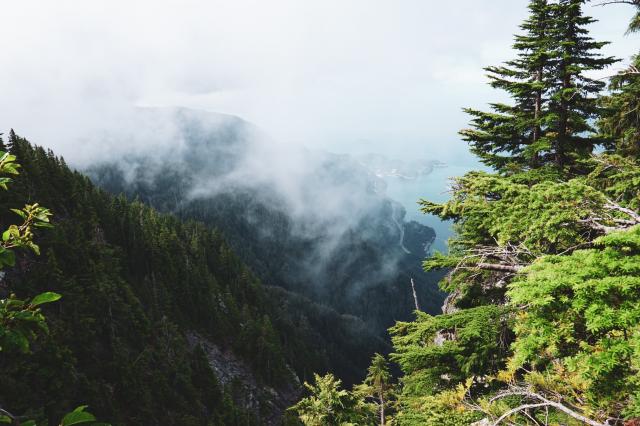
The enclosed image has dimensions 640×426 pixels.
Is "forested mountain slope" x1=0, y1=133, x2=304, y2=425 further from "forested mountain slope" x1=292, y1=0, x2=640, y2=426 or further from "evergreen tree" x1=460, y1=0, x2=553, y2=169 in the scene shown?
"evergreen tree" x1=460, y1=0, x2=553, y2=169

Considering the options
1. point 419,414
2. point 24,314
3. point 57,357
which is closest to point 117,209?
point 57,357

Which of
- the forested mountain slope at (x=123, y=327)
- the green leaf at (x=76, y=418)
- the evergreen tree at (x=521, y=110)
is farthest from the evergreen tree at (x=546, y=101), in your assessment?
the forested mountain slope at (x=123, y=327)

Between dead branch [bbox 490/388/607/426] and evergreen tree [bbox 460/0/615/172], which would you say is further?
evergreen tree [bbox 460/0/615/172]

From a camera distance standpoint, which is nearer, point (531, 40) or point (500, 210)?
point (500, 210)

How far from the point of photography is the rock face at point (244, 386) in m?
76.1

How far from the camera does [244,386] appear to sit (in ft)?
260

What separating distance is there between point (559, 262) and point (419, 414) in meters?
9.20

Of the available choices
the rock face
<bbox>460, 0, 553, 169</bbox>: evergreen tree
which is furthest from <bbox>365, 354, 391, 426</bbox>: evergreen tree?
the rock face

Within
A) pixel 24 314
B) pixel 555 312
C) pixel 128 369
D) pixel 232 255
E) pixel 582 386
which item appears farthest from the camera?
pixel 232 255

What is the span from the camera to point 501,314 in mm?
9547

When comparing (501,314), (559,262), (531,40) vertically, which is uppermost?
(531,40)

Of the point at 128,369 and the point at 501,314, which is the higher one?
the point at 501,314

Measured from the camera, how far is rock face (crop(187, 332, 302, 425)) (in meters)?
76.1

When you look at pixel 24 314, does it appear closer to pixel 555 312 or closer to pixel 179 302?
pixel 555 312
